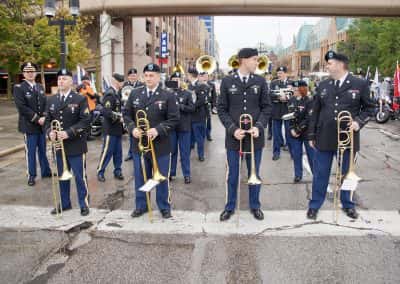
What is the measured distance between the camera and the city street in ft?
12.3

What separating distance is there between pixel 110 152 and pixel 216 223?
321 centimetres

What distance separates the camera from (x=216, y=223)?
5027 millimetres

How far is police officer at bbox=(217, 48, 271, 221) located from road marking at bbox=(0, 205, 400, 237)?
0.26m

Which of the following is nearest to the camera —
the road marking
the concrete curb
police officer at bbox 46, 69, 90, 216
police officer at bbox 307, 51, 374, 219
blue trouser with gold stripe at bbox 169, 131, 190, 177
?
the road marking

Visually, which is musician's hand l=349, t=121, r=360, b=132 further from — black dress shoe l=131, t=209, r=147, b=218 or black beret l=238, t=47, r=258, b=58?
black dress shoe l=131, t=209, r=147, b=218

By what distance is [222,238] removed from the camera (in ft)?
14.9

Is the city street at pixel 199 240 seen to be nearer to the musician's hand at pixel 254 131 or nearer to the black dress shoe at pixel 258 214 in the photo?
the black dress shoe at pixel 258 214

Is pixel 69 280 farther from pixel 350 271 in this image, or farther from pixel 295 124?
pixel 295 124

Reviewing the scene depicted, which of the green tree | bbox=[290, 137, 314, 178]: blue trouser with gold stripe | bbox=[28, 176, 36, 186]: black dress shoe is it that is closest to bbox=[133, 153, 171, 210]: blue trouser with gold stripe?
bbox=[28, 176, 36, 186]: black dress shoe

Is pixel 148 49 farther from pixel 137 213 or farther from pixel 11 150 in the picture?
pixel 137 213

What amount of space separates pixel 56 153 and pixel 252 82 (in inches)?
111

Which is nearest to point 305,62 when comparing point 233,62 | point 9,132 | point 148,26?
point 148,26

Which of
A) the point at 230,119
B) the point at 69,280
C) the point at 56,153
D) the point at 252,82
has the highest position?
the point at 252,82

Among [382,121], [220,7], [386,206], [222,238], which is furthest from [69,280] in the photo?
[220,7]
